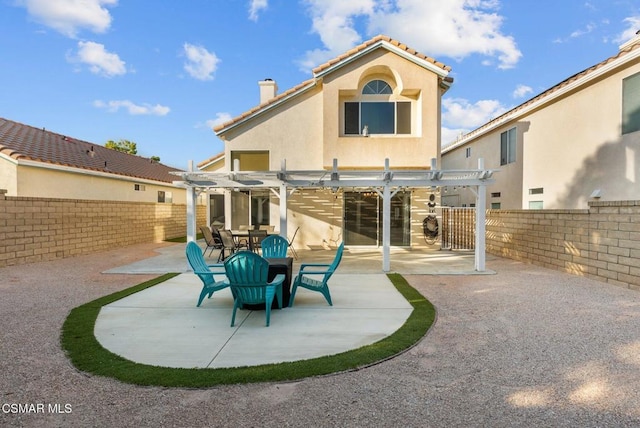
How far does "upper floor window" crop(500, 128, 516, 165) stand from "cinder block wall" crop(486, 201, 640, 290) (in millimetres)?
4832

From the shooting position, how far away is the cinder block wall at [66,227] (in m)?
10.3

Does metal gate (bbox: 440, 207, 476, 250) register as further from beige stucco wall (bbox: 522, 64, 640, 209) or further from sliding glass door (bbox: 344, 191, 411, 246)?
beige stucco wall (bbox: 522, 64, 640, 209)

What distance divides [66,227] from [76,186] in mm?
3764

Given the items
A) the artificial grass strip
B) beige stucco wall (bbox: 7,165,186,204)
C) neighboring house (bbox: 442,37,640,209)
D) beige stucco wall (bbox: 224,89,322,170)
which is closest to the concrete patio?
the artificial grass strip

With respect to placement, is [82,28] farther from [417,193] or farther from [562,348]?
[562,348]

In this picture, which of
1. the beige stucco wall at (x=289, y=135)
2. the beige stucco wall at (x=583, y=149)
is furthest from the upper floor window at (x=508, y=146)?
the beige stucco wall at (x=289, y=135)

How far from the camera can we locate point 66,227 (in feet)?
40.1

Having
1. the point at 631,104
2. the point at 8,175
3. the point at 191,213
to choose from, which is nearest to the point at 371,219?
the point at 191,213

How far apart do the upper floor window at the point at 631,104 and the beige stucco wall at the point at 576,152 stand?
15 centimetres

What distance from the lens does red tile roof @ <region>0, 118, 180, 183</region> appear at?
44.6 ft

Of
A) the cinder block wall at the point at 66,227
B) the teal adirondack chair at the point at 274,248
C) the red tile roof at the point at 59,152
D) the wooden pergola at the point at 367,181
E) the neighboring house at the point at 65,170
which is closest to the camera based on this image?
the teal adirondack chair at the point at 274,248

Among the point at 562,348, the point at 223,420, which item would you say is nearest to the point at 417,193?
the point at 562,348

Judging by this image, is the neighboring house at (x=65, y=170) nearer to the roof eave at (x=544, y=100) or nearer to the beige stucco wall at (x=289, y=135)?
the beige stucco wall at (x=289, y=135)

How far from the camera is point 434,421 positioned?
9.25 ft
